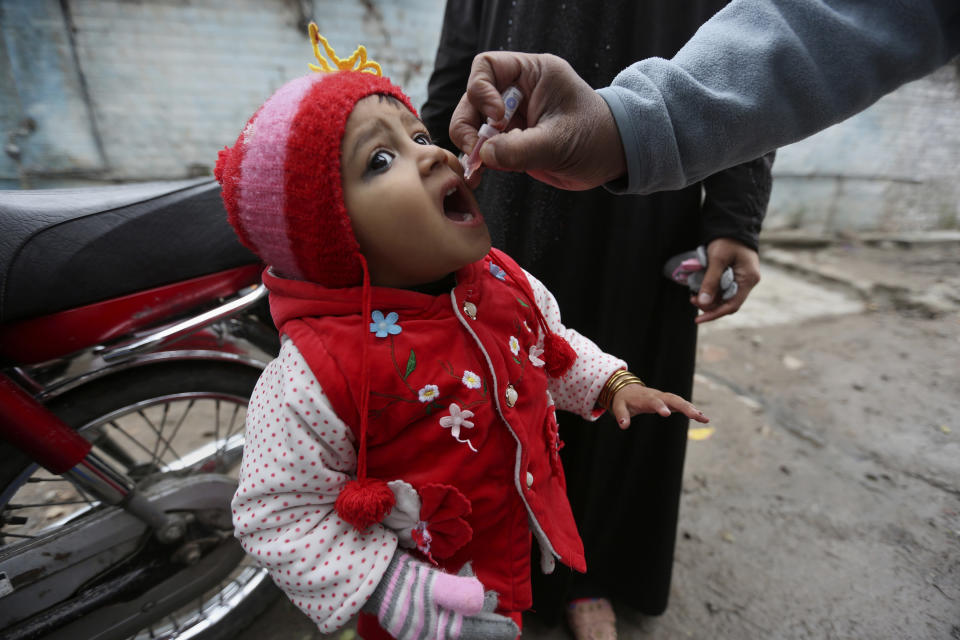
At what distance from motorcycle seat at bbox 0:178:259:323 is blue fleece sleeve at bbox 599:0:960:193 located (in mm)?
1110

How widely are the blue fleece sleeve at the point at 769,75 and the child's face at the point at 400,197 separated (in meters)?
0.31

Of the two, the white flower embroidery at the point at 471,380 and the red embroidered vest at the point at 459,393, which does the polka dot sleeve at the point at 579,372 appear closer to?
the red embroidered vest at the point at 459,393

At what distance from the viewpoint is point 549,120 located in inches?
34.1

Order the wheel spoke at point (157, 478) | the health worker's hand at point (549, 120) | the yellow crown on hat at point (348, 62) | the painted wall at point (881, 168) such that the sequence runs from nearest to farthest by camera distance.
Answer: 1. the health worker's hand at point (549, 120)
2. the yellow crown on hat at point (348, 62)
3. the wheel spoke at point (157, 478)
4. the painted wall at point (881, 168)

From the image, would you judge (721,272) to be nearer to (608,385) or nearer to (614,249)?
(614,249)

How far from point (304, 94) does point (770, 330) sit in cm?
410

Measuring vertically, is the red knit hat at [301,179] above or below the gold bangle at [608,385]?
above

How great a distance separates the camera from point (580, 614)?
1.84m

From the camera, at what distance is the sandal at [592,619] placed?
70.5 inches

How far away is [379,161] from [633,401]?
72 cm

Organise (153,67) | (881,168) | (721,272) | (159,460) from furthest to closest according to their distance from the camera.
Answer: (881,168)
(153,67)
(159,460)
(721,272)

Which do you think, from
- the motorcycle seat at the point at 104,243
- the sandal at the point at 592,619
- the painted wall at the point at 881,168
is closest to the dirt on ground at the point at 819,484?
the sandal at the point at 592,619

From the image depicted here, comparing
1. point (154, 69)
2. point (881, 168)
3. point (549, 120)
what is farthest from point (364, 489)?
point (881, 168)

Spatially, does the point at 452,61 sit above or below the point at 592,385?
above
